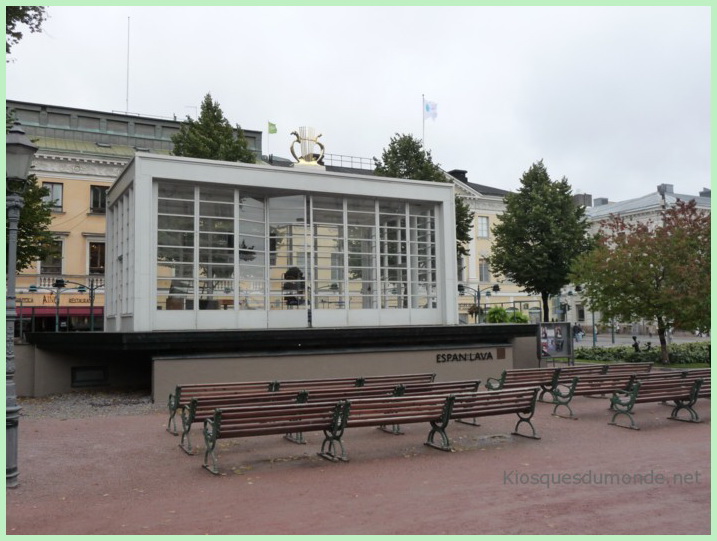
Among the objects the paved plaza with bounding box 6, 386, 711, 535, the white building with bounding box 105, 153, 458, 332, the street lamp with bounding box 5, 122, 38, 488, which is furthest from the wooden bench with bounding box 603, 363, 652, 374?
the street lamp with bounding box 5, 122, 38, 488

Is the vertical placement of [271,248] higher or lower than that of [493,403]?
higher

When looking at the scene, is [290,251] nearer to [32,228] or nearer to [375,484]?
[375,484]

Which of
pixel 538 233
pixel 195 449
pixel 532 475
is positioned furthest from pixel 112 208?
pixel 538 233

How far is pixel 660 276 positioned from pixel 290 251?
15.3m

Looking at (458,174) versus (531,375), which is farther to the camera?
(458,174)

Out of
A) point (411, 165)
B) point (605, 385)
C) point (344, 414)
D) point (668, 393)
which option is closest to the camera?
point (344, 414)

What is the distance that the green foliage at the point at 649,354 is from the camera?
29078mm

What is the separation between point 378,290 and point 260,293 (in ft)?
11.1

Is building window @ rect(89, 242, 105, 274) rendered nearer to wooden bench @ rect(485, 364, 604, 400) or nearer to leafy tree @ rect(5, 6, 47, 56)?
leafy tree @ rect(5, 6, 47, 56)

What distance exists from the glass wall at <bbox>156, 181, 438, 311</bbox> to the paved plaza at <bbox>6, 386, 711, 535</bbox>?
6062 millimetres

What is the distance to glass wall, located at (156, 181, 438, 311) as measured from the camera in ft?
58.2

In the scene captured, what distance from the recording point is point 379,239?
66.8 ft

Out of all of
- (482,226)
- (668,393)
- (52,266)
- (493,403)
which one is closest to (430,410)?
(493,403)

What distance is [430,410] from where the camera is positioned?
35.4 ft
